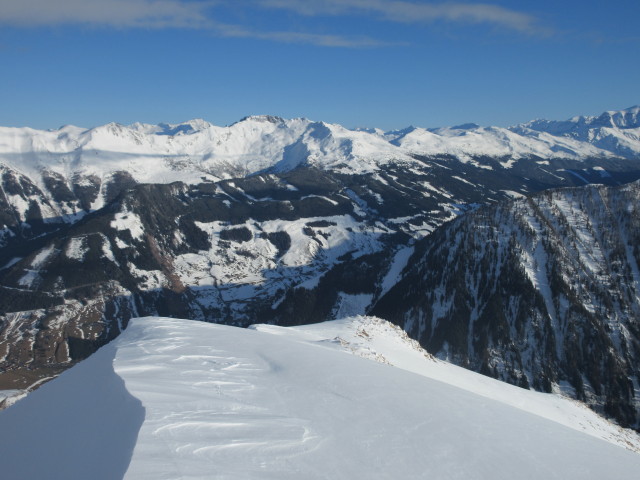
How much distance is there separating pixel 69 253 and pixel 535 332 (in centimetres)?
19283

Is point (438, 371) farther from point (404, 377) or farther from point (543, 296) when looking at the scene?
point (543, 296)

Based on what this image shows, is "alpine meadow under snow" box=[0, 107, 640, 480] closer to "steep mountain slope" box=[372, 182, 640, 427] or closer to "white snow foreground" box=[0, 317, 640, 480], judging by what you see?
"white snow foreground" box=[0, 317, 640, 480]

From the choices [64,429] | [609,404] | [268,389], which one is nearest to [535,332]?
[609,404]

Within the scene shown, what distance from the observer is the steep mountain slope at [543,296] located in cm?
9638

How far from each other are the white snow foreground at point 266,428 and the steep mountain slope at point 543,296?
9005 cm

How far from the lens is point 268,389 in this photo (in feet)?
56.7

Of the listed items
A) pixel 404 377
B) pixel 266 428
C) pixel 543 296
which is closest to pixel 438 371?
pixel 404 377

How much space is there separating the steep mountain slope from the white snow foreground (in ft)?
295

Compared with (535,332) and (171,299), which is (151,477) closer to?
(535,332)

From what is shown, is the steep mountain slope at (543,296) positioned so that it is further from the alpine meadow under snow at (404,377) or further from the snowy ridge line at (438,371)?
the snowy ridge line at (438,371)

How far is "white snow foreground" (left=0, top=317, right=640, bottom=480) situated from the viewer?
10414 millimetres

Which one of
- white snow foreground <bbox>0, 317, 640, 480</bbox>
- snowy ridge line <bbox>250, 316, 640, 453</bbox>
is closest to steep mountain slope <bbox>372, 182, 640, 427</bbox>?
snowy ridge line <bbox>250, 316, 640, 453</bbox>

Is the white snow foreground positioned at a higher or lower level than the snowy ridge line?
higher

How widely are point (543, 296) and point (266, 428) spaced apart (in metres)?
113
